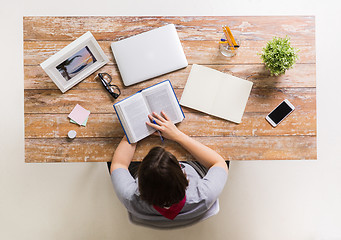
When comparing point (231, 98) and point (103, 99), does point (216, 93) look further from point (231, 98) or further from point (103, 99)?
point (103, 99)

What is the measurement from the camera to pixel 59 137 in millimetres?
1240

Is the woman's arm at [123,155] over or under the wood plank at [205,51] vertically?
under

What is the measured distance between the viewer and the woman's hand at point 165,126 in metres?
1.19

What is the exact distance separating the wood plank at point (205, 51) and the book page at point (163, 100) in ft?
0.59

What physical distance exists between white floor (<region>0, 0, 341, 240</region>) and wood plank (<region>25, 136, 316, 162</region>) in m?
0.67

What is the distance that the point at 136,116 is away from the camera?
3.88 ft

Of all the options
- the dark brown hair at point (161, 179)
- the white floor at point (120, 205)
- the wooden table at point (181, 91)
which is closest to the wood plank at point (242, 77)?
the wooden table at point (181, 91)

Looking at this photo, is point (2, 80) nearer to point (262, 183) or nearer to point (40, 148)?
point (40, 148)

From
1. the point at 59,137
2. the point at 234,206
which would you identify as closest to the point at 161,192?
the point at 59,137

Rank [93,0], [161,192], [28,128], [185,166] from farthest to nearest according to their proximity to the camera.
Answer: [93,0] → [185,166] → [28,128] → [161,192]

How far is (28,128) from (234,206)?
4.55 feet

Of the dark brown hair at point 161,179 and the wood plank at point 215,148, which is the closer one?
the dark brown hair at point 161,179

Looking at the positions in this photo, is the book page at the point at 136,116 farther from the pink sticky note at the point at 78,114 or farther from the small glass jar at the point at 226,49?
the small glass jar at the point at 226,49

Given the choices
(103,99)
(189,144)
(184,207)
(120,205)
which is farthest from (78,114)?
(120,205)
